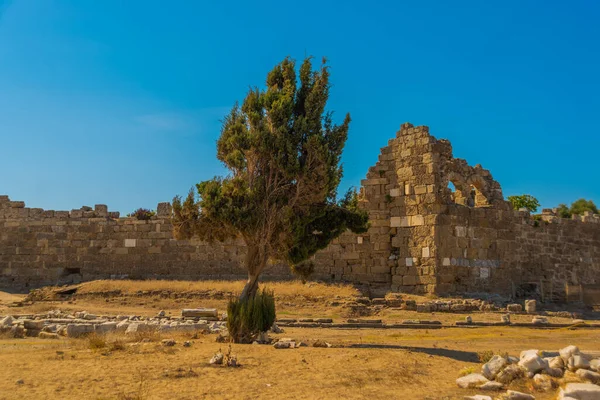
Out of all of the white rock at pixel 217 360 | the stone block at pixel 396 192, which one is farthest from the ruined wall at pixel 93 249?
the white rock at pixel 217 360

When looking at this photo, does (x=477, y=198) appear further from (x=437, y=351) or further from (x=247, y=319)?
(x=247, y=319)

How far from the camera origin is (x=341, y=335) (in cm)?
1470

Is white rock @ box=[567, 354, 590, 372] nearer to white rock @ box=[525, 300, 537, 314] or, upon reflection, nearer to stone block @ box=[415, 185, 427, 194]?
white rock @ box=[525, 300, 537, 314]

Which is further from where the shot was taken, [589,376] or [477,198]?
[477,198]

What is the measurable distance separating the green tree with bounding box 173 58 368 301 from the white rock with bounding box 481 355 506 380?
4.76m

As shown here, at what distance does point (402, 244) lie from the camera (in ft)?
69.7

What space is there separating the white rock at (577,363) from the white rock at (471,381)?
146 centimetres

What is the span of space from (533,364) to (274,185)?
20.0 ft

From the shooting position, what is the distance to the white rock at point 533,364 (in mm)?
9461

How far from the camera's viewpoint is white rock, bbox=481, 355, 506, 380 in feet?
30.8

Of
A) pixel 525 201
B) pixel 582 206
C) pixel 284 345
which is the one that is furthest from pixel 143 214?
pixel 582 206

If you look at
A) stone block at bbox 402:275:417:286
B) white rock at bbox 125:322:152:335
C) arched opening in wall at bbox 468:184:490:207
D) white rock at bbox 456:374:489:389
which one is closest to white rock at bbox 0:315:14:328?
white rock at bbox 125:322:152:335

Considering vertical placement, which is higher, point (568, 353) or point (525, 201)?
point (525, 201)

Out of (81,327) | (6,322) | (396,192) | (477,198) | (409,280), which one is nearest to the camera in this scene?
(81,327)
